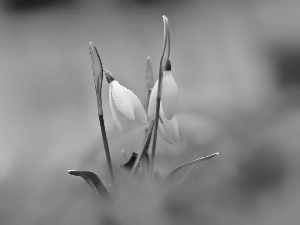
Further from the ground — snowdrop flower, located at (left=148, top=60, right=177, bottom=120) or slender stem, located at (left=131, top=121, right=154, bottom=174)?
snowdrop flower, located at (left=148, top=60, right=177, bottom=120)

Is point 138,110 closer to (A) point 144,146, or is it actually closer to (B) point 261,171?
(A) point 144,146

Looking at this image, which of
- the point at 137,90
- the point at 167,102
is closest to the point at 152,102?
the point at 167,102

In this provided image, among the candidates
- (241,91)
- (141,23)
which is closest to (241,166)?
(241,91)

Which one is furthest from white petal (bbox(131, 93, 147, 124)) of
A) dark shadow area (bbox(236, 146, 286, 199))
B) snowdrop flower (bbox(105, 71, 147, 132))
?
dark shadow area (bbox(236, 146, 286, 199))

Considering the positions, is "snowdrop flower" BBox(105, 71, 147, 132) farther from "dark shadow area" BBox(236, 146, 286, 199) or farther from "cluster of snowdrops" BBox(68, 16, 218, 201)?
"dark shadow area" BBox(236, 146, 286, 199)

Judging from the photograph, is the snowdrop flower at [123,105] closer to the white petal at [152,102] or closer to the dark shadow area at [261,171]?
the white petal at [152,102]

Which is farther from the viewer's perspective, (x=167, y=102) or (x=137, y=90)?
(x=137, y=90)
